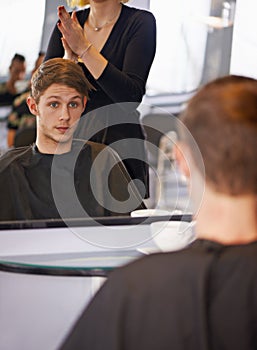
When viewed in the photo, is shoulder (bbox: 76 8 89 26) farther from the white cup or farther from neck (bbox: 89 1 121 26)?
the white cup

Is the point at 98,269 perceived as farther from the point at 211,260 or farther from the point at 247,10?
the point at 247,10

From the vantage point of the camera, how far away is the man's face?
7.91 ft

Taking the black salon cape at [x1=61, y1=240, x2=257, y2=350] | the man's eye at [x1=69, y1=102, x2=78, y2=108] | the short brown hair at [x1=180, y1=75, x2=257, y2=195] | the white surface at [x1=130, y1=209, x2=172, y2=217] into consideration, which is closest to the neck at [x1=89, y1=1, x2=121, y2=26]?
the man's eye at [x1=69, y1=102, x2=78, y2=108]

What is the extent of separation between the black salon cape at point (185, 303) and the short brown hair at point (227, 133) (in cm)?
11

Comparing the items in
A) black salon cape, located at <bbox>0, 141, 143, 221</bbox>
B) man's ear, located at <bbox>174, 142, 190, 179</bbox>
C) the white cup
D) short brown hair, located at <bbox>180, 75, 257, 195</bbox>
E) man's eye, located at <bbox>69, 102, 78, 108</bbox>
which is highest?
short brown hair, located at <bbox>180, 75, 257, 195</bbox>

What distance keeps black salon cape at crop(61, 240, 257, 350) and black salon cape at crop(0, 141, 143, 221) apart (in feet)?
4.30

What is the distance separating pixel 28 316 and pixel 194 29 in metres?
1.15

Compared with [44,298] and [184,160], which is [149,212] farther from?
[184,160]

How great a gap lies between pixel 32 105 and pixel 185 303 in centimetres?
141

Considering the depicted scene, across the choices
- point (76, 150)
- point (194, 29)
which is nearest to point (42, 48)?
point (76, 150)

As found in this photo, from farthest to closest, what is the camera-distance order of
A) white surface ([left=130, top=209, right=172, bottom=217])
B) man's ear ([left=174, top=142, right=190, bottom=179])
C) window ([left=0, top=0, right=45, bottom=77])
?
white surface ([left=130, top=209, right=172, bottom=217]) → window ([left=0, top=0, right=45, bottom=77]) → man's ear ([left=174, top=142, right=190, bottom=179])

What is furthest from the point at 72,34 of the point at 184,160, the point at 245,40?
the point at 184,160

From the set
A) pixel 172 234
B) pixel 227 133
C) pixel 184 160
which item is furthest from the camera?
pixel 172 234

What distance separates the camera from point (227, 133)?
110 cm
